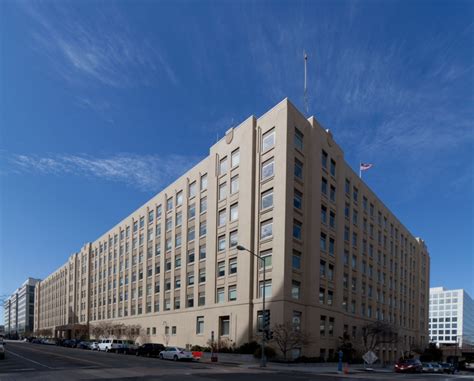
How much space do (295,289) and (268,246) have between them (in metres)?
5.10

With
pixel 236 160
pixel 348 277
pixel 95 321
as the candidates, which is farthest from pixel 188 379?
pixel 95 321

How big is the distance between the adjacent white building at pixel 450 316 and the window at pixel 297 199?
158 metres

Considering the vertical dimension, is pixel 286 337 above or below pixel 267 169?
below

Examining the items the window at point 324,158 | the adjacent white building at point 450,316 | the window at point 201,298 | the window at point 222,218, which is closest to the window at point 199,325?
the window at point 201,298

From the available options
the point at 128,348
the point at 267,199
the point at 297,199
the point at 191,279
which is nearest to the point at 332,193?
the point at 297,199

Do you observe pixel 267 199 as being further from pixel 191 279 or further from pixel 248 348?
pixel 191 279

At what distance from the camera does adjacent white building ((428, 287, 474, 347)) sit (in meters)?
183

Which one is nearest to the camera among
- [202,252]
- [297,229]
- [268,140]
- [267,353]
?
[267,353]

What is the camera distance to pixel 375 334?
59625 millimetres

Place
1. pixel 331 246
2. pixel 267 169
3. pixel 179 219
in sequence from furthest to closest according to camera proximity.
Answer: pixel 179 219, pixel 331 246, pixel 267 169

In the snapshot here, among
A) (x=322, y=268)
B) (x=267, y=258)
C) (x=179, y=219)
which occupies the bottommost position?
(x=322, y=268)

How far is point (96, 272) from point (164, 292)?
40.6m

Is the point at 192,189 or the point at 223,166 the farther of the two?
the point at 192,189

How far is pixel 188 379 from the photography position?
75.0 ft
